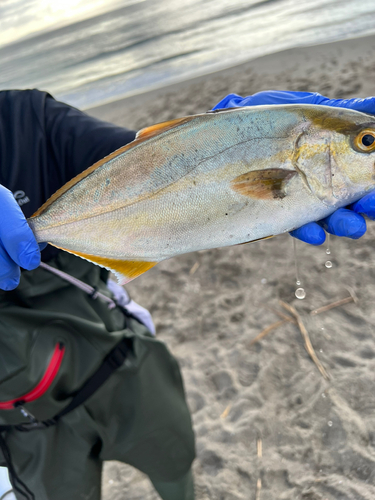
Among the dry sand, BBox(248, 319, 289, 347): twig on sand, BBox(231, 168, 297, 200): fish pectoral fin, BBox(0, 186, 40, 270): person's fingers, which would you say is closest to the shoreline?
the dry sand

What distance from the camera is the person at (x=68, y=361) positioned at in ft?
5.44

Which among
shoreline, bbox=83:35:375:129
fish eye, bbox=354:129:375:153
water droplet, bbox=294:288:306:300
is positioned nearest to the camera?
fish eye, bbox=354:129:375:153

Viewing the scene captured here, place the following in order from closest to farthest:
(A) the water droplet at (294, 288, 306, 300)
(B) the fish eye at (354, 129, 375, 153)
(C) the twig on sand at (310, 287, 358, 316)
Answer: (B) the fish eye at (354, 129, 375, 153), (A) the water droplet at (294, 288, 306, 300), (C) the twig on sand at (310, 287, 358, 316)

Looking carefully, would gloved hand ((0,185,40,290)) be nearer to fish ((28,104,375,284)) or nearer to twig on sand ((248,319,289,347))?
fish ((28,104,375,284))

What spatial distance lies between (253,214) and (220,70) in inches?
350

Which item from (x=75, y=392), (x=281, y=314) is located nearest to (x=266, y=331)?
(x=281, y=314)

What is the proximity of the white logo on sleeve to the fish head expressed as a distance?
124 centimetres

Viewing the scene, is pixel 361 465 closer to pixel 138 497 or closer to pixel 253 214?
pixel 138 497

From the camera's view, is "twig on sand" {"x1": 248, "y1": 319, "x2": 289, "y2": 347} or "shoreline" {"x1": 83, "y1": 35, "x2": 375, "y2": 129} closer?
"twig on sand" {"x1": 248, "y1": 319, "x2": 289, "y2": 347}

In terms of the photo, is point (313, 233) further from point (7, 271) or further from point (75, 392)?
point (75, 392)

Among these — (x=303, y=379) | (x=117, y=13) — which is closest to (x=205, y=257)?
(x=303, y=379)

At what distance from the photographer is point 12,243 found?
4.62ft

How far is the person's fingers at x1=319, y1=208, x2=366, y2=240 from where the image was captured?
4.34 feet

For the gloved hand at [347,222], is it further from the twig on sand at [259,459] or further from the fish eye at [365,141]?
the twig on sand at [259,459]
